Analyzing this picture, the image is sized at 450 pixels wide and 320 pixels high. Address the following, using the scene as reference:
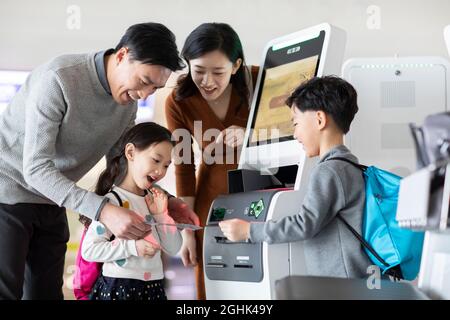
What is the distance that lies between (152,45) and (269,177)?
2.22ft

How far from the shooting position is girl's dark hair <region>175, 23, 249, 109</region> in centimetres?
245

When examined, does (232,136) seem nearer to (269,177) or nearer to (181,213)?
(269,177)

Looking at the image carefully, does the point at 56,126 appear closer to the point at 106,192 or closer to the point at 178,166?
the point at 106,192

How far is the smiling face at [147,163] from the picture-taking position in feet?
7.39

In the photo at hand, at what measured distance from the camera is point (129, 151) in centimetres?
231

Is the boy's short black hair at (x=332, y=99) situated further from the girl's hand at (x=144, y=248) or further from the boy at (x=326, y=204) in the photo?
the girl's hand at (x=144, y=248)

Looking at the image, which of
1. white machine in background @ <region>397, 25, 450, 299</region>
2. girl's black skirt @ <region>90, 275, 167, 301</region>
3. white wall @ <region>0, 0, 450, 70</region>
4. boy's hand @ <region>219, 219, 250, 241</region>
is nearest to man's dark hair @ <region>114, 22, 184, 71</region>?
boy's hand @ <region>219, 219, 250, 241</region>

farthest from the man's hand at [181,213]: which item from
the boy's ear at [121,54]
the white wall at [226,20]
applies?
the white wall at [226,20]

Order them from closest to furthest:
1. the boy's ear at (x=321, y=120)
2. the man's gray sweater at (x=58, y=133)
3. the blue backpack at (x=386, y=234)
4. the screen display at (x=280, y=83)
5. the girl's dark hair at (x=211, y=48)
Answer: the blue backpack at (x=386, y=234), the man's gray sweater at (x=58, y=133), the boy's ear at (x=321, y=120), the screen display at (x=280, y=83), the girl's dark hair at (x=211, y=48)

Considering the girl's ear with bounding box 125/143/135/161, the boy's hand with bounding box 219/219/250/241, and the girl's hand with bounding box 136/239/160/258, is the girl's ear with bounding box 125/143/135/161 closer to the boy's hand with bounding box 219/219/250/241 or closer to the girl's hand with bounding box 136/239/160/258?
the girl's hand with bounding box 136/239/160/258

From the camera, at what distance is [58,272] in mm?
2240

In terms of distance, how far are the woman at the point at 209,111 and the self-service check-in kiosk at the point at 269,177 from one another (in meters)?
Result: 0.12

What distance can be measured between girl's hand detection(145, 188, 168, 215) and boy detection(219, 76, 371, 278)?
1.15 feet

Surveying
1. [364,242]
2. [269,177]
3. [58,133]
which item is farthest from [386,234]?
[58,133]
